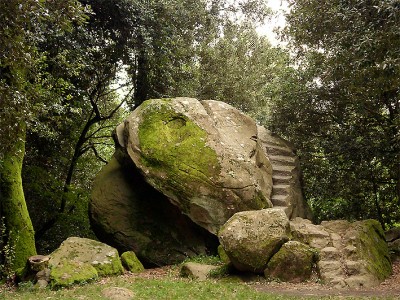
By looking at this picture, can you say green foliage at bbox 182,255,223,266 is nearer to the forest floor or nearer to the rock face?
the rock face

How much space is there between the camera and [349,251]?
10984 mm

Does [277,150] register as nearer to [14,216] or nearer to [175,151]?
[175,151]

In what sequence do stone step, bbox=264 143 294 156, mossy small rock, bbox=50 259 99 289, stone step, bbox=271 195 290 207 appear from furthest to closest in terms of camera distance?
stone step, bbox=264 143 294 156, stone step, bbox=271 195 290 207, mossy small rock, bbox=50 259 99 289

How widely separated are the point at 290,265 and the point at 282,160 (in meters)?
7.09

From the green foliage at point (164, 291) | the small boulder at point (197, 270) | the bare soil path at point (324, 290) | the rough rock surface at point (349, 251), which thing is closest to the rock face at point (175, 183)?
the small boulder at point (197, 270)

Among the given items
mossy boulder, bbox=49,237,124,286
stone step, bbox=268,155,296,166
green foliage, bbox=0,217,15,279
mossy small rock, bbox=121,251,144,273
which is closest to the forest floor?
mossy boulder, bbox=49,237,124,286

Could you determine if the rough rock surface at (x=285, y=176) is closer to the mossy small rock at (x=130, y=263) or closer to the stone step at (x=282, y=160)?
the stone step at (x=282, y=160)

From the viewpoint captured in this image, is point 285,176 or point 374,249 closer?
point 374,249

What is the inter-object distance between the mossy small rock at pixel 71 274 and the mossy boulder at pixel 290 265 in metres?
4.45

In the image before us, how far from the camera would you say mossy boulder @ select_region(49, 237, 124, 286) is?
1054 centimetres

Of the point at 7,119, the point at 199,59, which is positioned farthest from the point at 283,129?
the point at 7,119

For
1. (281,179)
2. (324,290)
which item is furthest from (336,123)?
(324,290)

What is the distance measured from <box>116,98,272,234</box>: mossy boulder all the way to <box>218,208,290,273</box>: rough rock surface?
214 centimetres

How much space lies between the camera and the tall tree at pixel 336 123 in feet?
45.5
